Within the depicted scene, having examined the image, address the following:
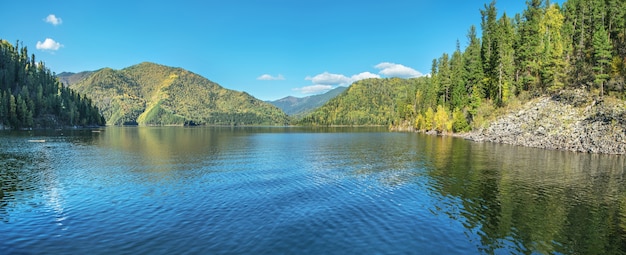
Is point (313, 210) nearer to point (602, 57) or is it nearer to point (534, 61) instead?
point (602, 57)

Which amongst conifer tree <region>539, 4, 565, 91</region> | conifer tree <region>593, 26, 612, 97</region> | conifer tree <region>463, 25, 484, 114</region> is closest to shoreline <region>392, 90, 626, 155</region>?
conifer tree <region>593, 26, 612, 97</region>

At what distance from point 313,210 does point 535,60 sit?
117 m

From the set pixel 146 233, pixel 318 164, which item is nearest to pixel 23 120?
pixel 318 164

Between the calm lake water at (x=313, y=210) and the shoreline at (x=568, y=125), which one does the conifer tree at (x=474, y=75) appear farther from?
the calm lake water at (x=313, y=210)

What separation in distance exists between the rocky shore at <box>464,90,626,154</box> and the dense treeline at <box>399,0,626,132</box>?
16.1 feet

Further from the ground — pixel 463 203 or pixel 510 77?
pixel 510 77

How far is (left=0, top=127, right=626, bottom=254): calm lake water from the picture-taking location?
66.5 feet

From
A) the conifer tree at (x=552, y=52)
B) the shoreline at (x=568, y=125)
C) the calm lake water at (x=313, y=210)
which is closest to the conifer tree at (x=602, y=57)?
the shoreline at (x=568, y=125)

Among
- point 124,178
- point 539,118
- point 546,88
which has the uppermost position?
point 546,88

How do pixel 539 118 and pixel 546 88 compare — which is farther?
pixel 546 88

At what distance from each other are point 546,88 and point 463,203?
92.0m

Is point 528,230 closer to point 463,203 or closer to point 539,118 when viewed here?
point 463,203

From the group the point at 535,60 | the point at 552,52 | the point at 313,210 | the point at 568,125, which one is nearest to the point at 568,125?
the point at 568,125

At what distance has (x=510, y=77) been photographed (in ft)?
376
